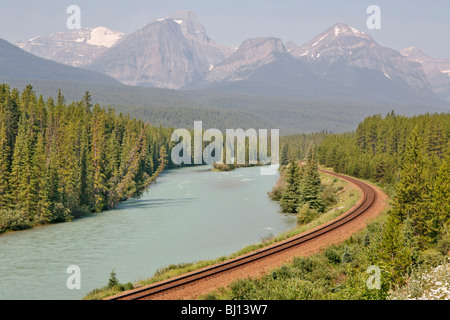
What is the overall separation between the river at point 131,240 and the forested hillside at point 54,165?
9.03 ft

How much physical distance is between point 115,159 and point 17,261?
40809 millimetres

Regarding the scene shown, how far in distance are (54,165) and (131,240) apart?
2229cm

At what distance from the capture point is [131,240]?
46.0 metres

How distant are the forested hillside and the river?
2753 millimetres

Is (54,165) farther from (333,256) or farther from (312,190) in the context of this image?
(333,256)

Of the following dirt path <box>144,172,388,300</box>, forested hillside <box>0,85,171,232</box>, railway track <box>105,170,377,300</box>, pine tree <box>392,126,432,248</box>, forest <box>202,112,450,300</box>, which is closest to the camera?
forest <box>202,112,450,300</box>

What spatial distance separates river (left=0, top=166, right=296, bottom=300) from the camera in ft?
107

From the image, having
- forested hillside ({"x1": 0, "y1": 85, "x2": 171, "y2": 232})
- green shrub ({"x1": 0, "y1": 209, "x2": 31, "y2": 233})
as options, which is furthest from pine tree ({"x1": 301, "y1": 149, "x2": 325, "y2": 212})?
green shrub ({"x1": 0, "y1": 209, "x2": 31, "y2": 233})

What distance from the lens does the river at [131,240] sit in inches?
1288

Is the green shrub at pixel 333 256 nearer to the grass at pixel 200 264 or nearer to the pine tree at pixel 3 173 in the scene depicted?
the grass at pixel 200 264

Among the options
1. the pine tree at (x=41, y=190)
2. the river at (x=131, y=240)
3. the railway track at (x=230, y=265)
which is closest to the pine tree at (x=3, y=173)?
the pine tree at (x=41, y=190)

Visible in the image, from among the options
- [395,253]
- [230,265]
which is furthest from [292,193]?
[395,253]

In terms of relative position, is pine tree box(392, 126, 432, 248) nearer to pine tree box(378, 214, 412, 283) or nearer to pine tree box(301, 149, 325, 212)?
pine tree box(378, 214, 412, 283)
